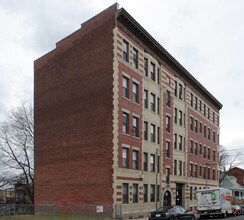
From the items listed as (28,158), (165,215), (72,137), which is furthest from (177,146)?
(28,158)

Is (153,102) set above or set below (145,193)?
above

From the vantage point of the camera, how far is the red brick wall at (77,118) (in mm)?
35281

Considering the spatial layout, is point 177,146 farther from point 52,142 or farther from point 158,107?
point 52,142

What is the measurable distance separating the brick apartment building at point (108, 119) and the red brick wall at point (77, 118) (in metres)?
0.08

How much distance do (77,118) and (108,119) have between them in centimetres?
441

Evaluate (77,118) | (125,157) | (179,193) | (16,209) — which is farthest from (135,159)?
(179,193)

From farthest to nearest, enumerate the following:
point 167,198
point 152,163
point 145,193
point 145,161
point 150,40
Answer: point 167,198
point 152,163
point 150,40
point 145,161
point 145,193

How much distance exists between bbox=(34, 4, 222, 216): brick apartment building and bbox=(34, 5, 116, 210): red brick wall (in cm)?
8

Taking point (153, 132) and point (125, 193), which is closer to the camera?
point (125, 193)

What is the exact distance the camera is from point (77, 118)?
3825 centimetres

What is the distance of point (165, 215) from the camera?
96.7ft

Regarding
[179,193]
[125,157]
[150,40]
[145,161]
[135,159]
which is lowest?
[179,193]

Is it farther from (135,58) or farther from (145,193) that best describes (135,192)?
(135,58)

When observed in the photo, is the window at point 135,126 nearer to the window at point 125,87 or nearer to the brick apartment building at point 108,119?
the brick apartment building at point 108,119
